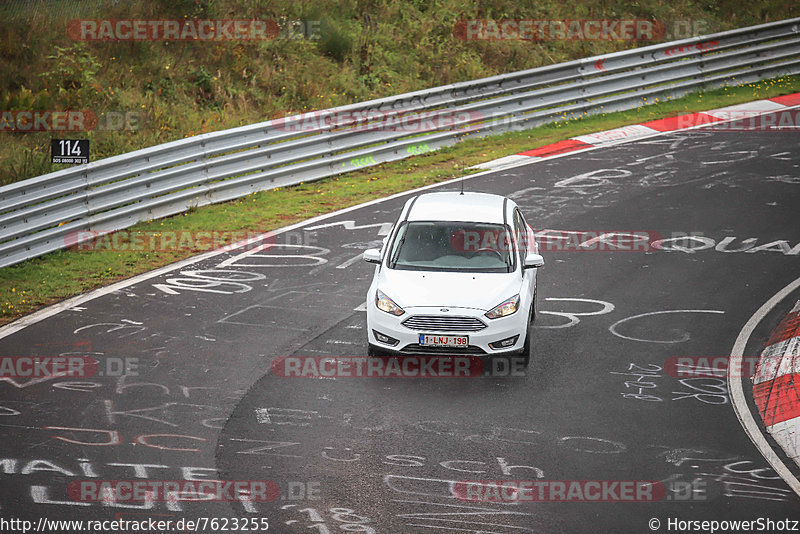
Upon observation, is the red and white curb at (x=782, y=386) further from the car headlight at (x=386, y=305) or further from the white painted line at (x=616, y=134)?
the white painted line at (x=616, y=134)

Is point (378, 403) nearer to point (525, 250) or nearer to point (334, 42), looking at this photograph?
point (525, 250)

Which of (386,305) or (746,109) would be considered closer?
(386,305)

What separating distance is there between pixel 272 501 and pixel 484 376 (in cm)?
372

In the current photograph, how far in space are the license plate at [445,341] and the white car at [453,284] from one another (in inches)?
0.5

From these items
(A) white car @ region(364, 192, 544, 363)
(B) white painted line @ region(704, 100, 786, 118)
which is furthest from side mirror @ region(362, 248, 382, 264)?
(B) white painted line @ region(704, 100, 786, 118)

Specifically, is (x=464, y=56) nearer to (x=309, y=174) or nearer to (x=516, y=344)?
(x=309, y=174)

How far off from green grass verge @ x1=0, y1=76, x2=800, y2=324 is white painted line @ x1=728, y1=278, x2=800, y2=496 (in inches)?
310

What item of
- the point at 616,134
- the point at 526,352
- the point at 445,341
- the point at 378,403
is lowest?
the point at 378,403

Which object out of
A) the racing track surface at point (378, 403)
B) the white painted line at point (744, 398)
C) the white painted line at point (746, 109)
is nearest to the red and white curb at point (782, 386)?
the white painted line at point (744, 398)

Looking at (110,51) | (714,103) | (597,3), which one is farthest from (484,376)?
(597,3)

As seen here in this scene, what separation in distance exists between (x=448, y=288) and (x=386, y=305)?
76 cm

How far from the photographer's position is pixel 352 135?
20.3 meters

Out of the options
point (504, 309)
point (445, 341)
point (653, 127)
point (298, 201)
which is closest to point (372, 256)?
point (445, 341)

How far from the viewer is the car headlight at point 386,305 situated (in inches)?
444
